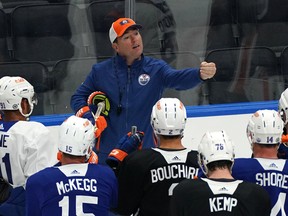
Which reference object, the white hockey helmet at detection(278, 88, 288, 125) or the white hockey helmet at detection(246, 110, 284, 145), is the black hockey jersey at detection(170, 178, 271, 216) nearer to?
the white hockey helmet at detection(246, 110, 284, 145)

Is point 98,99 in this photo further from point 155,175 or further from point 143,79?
point 155,175

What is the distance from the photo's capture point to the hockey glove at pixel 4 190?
480 cm

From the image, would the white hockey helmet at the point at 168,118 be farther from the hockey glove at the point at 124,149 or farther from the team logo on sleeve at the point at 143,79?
the team logo on sleeve at the point at 143,79

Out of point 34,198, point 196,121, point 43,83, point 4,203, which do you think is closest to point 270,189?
point 34,198

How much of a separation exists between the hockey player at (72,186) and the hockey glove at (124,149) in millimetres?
505

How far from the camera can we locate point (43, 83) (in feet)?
20.8

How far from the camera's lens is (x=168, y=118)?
4367 mm

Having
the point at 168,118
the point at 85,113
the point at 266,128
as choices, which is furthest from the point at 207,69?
the point at 266,128

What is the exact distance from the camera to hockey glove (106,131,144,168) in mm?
4699

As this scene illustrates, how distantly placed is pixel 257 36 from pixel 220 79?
51 centimetres

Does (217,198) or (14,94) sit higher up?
(14,94)

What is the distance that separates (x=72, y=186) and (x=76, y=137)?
245 millimetres

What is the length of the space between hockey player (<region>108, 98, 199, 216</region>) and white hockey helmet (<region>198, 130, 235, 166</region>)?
0.91 ft

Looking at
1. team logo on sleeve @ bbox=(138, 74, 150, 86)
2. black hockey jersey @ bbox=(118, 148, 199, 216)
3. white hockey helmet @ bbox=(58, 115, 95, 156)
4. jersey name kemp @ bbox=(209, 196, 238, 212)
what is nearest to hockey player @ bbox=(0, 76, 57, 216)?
white hockey helmet @ bbox=(58, 115, 95, 156)
